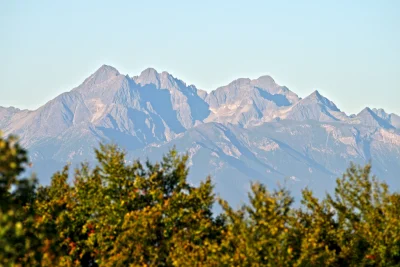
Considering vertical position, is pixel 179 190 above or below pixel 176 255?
above

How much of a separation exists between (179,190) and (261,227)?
68.3ft

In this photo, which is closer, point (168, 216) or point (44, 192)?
point (168, 216)

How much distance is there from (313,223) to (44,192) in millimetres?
24129

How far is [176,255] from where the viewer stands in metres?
52.9

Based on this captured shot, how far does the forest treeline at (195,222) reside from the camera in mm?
49188

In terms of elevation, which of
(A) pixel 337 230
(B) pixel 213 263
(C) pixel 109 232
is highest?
(A) pixel 337 230

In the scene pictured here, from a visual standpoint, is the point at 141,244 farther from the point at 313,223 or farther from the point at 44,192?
the point at 44,192

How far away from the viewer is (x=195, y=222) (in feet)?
199

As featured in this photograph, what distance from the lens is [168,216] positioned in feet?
198

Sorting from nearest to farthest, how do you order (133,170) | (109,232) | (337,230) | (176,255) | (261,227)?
(261,227)
(176,255)
(109,232)
(337,230)
(133,170)

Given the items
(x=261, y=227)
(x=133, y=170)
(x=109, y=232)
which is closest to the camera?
(x=261, y=227)

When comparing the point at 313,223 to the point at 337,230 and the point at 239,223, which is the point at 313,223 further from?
the point at 239,223

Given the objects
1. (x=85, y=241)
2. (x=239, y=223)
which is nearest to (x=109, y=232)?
(x=85, y=241)

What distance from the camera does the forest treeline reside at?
4919cm
